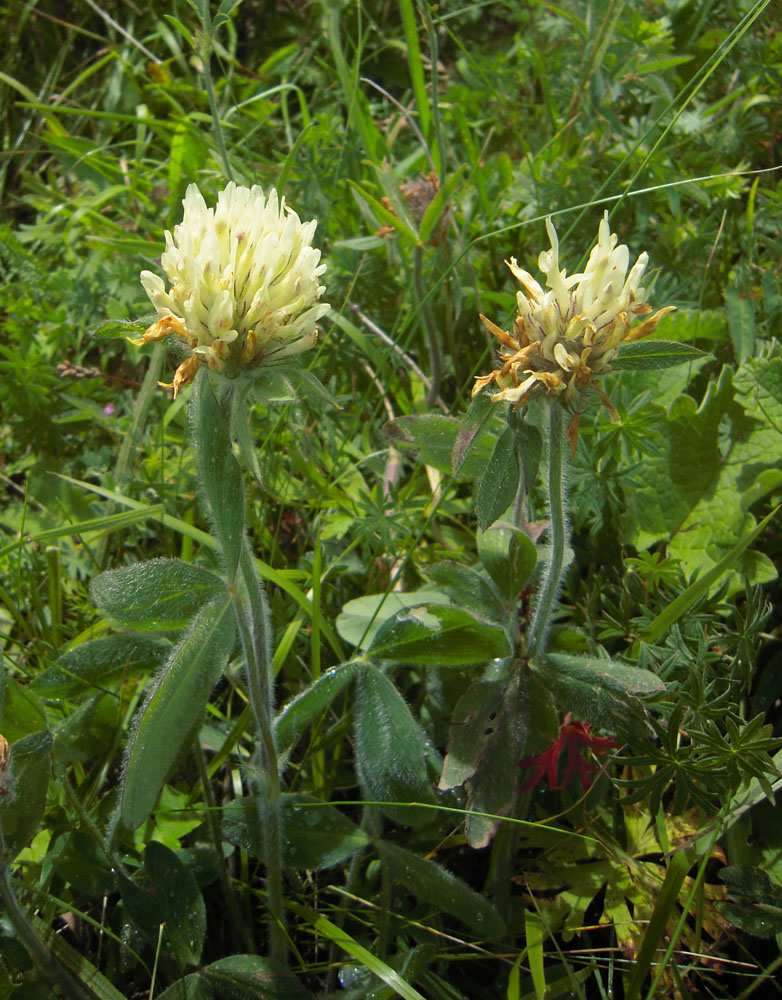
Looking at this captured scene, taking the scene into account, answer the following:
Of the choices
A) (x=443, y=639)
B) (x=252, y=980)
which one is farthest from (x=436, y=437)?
(x=252, y=980)

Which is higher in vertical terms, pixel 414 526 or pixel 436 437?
pixel 436 437

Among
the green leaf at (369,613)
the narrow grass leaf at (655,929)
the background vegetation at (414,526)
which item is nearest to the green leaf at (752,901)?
the background vegetation at (414,526)

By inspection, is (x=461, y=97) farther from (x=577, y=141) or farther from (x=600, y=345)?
(x=600, y=345)

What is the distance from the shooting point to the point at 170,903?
1730mm

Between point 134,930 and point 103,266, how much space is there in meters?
2.26

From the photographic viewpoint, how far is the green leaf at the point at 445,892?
173 centimetres

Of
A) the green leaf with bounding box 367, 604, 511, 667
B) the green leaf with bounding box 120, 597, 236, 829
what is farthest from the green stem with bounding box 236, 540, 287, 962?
the green leaf with bounding box 367, 604, 511, 667

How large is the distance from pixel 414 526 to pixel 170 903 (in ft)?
3.62

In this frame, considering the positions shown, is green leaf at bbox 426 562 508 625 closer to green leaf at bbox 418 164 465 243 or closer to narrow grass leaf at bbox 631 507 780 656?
narrow grass leaf at bbox 631 507 780 656

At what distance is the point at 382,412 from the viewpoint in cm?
291

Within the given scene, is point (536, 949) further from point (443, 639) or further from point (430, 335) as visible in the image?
point (430, 335)

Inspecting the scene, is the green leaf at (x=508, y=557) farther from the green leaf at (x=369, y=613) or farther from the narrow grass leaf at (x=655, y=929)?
the narrow grass leaf at (x=655, y=929)

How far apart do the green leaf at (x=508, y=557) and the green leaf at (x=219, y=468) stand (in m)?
0.65

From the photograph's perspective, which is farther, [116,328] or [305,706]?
[305,706]
